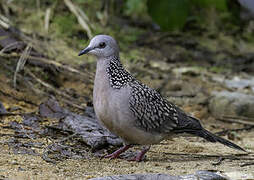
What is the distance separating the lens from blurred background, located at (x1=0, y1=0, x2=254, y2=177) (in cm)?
593

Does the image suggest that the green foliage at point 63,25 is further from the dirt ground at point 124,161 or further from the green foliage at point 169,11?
the dirt ground at point 124,161

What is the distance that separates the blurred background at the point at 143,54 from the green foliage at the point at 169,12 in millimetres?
16

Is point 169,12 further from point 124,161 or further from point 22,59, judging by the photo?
point 124,161

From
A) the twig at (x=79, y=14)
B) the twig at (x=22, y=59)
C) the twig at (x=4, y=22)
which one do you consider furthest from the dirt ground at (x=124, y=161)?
the twig at (x=79, y=14)

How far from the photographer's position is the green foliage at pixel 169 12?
7.46 m

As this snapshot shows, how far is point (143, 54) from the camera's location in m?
8.23

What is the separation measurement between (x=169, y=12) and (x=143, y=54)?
102 centimetres

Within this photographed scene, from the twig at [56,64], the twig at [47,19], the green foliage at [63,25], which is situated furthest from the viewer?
the green foliage at [63,25]

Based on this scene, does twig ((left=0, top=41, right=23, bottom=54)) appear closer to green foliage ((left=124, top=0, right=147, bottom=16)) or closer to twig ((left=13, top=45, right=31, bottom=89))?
twig ((left=13, top=45, right=31, bottom=89))

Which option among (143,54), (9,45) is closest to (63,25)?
(143,54)

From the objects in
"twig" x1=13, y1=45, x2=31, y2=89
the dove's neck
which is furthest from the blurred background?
the dove's neck

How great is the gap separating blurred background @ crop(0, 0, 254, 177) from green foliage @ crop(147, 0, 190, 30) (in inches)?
0.6

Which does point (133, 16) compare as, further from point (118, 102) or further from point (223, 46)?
point (118, 102)

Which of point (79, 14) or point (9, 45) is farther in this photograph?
point (79, 14)
